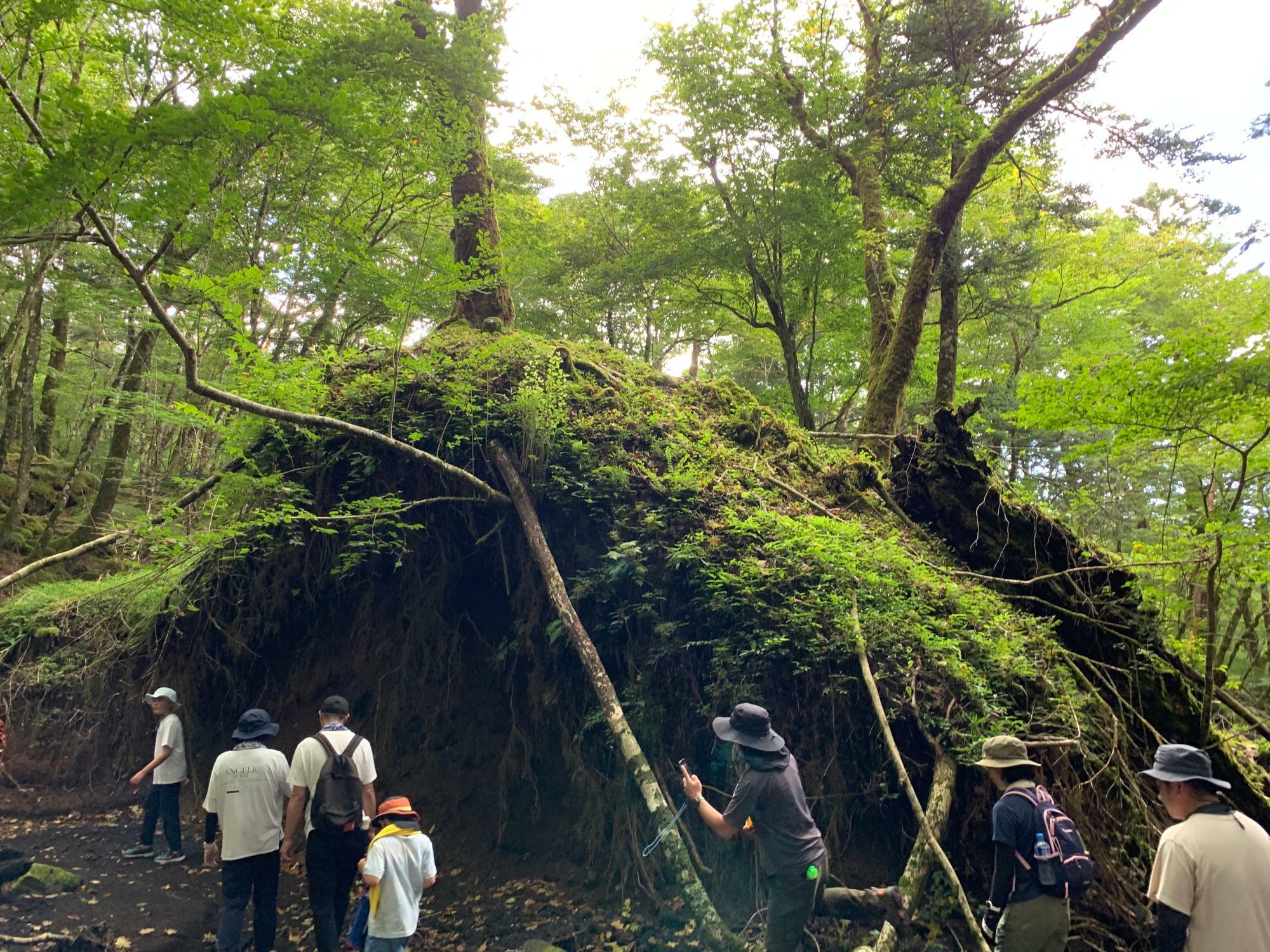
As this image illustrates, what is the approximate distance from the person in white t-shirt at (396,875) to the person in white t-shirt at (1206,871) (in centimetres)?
405

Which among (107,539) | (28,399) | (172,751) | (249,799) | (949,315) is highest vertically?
(949,315)

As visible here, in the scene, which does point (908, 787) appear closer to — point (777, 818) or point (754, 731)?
point (777, 818)

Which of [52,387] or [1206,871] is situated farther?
[52,387]

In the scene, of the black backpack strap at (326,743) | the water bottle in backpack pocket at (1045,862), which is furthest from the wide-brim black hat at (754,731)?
the black backpack strap at (326,743)

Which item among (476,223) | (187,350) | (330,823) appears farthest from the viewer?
(476,223)

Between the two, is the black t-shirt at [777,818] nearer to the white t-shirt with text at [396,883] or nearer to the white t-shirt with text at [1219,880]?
the white t-shirt with text at [1219,880]

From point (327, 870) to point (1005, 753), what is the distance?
15.8 feet

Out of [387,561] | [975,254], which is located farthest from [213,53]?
[975,254]

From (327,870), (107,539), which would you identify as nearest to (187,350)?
(107,539)

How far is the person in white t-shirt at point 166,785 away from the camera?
6684mm

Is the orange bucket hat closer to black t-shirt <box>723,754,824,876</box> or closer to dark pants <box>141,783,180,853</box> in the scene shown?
black t-shirt <box>723,754,824,876</box>

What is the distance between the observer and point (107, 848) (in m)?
7.08

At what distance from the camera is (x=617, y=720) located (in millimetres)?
4945

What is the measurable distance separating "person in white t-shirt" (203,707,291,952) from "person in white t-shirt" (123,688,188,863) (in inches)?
97.9
